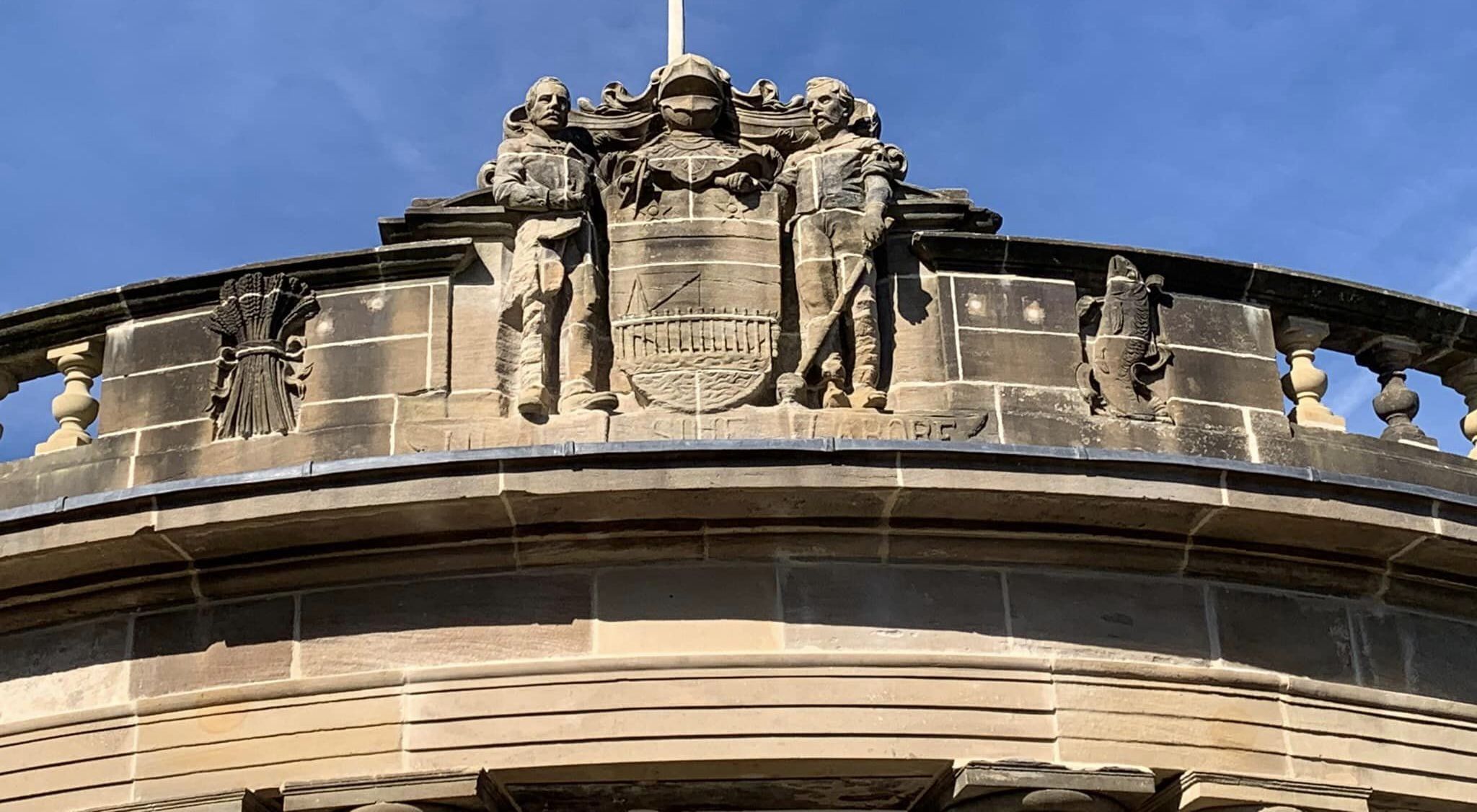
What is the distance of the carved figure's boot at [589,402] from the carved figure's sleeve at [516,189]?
122 cm

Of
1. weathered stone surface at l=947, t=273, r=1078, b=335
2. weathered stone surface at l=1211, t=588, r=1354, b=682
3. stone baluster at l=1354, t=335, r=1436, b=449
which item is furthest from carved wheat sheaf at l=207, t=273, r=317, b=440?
stone baluster at l=1354, t=335, r=1436, b=449

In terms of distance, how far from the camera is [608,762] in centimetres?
1034

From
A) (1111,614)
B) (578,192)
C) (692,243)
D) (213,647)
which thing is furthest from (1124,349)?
(213,647)

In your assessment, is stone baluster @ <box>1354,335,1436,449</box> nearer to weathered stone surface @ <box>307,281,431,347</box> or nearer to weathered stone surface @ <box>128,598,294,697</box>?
weathered stone surface @ <box>307,281,431,347</box>

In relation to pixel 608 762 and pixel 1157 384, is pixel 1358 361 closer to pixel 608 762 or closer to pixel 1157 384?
pixel 1157 384

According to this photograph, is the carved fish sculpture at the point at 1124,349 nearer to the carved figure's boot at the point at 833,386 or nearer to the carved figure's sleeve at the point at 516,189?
the carved figure's boot at the point at 833,386

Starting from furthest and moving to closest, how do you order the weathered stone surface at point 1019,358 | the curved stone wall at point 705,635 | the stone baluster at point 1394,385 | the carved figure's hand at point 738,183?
1. the stone baluster at point 1394,385
2. the carved figure's hand at point 738,183
3. the weathered stone surface at point 1019,358
4. the curved stone wall at point 705,635

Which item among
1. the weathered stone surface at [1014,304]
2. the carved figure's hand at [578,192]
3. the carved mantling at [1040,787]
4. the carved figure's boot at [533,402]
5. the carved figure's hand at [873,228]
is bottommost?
the carved mantling at [1040,787]

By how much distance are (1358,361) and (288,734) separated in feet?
22.3

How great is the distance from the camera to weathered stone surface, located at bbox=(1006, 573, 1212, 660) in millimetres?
10969

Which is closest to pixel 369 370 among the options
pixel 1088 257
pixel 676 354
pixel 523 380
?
pixel 523 380

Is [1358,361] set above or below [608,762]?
above

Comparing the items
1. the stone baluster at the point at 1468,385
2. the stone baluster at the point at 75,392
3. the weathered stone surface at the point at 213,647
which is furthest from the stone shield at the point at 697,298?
the stone baluster at the point at 1468,385

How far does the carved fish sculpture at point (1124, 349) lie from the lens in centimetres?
1184
